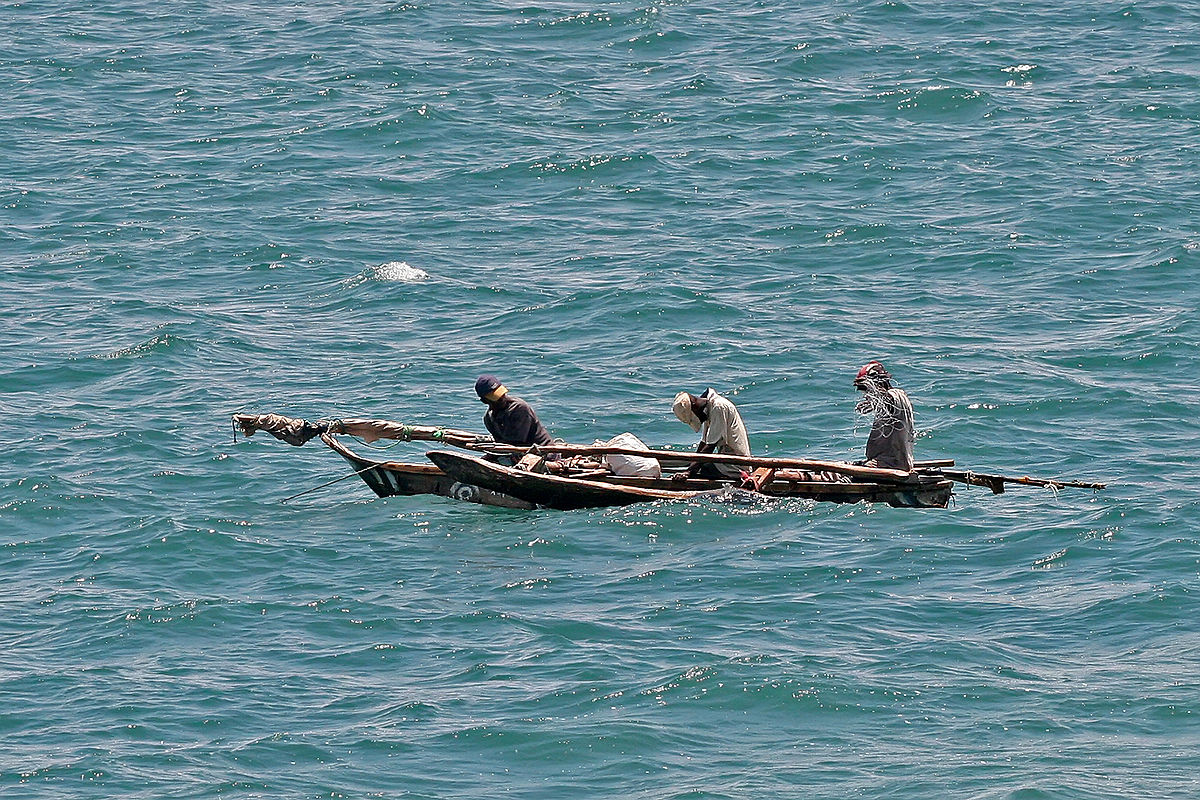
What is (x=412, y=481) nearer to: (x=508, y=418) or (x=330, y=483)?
(x=330, y=483)

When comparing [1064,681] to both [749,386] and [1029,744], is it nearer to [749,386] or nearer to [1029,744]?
[1029,744]

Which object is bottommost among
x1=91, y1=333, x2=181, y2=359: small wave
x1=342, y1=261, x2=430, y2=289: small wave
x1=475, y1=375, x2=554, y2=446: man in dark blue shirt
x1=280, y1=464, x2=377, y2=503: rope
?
x1=280, y1=464, x2=377, y2=503: rope

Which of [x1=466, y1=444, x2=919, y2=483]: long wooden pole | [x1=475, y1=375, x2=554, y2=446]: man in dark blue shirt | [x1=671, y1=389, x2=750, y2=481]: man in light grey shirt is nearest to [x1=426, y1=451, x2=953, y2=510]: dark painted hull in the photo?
[x1=466, y1=444, x2=919, y2=483]: long wooden pole

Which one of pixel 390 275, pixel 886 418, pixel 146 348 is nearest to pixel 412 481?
pixel 886 418

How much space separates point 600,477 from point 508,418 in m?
1.31

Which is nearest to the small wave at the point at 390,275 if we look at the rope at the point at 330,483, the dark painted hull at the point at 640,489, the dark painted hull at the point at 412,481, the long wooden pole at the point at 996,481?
the rope at the point at 330,483

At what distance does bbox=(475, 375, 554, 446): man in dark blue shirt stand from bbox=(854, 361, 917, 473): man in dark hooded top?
386cm

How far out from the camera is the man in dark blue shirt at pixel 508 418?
22.0 m

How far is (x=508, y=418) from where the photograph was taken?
72.6 feet

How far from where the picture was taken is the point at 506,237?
1315 inches

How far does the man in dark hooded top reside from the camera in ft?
69.9

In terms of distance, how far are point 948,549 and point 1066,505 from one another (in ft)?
7.42

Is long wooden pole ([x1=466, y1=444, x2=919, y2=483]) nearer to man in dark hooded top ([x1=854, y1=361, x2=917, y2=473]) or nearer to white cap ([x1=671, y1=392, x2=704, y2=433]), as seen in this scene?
man in dark hooded top ([x1=854, y1=361, x2=917, y2=473])

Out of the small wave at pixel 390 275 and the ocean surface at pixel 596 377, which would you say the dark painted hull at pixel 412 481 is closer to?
the ocean surface at pixel 596 377
